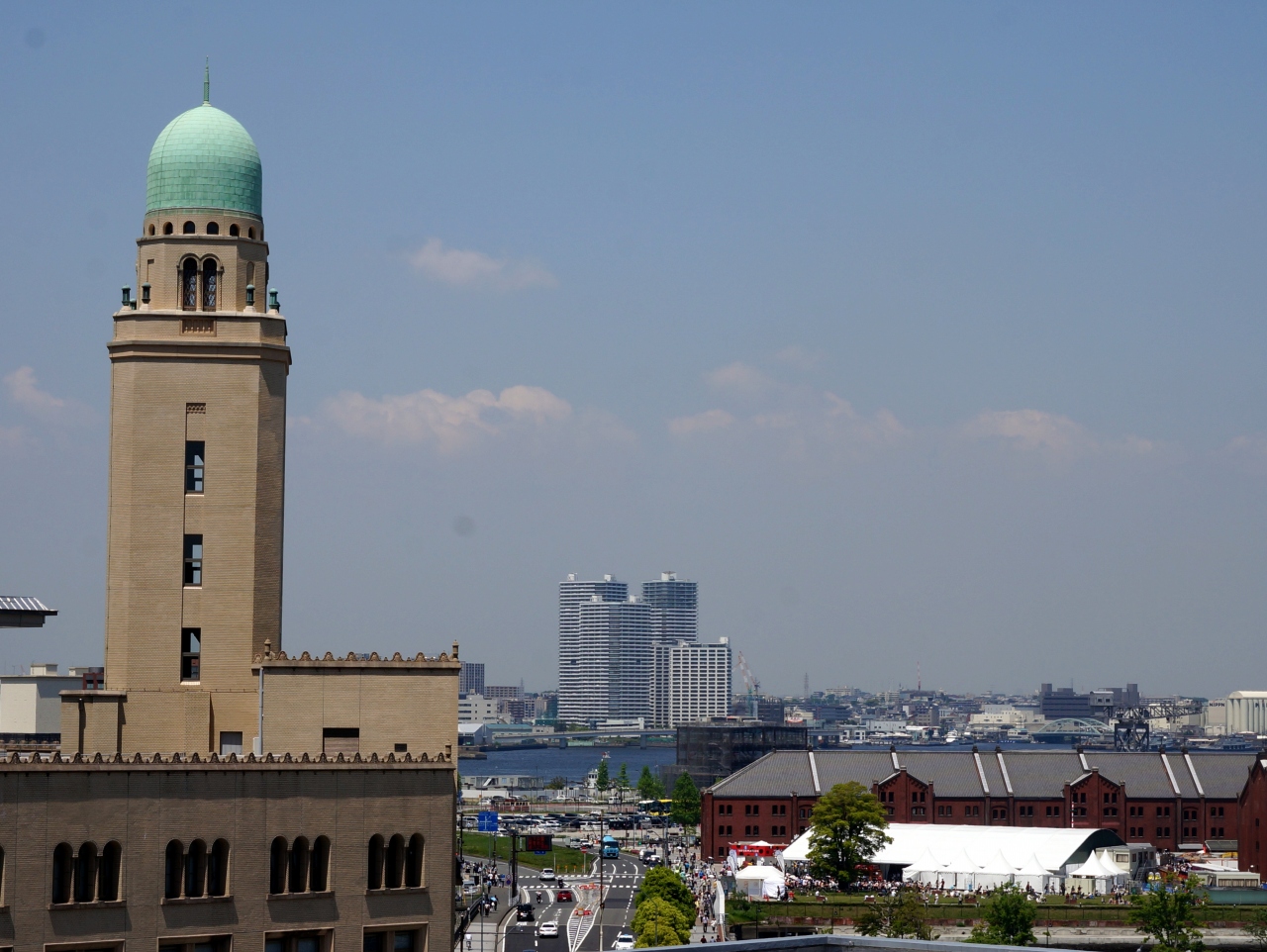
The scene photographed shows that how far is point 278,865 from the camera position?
48500mm

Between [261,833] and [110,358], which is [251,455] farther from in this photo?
[261,833]

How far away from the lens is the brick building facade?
470 ft

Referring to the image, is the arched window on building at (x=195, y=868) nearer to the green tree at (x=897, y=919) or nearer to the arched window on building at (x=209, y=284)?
the arched window on building at (x=209, y=284)

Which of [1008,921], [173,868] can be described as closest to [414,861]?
[173,868]

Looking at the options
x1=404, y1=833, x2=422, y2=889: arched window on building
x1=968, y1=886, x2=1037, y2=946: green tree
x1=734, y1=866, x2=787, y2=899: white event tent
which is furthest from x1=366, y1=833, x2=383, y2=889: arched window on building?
x1=734, y1=866, x2=787, y2=899: white event tent

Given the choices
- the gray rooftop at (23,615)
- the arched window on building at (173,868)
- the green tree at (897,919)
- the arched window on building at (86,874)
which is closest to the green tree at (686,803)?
the green tree at (897,919)

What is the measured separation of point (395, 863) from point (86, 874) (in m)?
9.04

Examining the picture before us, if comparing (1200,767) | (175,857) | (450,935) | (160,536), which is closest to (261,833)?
(175,857)

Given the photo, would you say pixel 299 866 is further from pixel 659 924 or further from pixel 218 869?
pixel 659 924

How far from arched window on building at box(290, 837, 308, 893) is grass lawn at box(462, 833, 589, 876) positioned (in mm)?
106729

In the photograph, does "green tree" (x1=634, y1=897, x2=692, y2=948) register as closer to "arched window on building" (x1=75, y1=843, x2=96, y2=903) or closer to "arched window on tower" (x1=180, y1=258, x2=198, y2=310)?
"arched window on tower" (x1=180, y1=258, x2=198, y2=310)

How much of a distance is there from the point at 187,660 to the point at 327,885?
33.1 feet

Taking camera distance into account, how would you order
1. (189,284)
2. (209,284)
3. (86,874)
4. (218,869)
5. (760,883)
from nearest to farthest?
1. (86,874)
2. (218,869)
3. (189,284)
4. (209,284)
5. (760,883)

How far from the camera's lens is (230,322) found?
56312 mm
